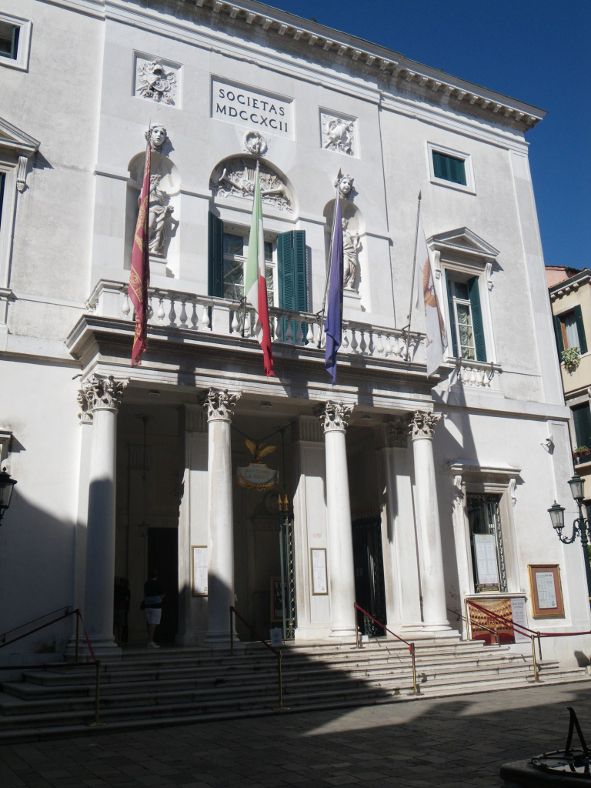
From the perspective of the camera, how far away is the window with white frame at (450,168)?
21.7 m

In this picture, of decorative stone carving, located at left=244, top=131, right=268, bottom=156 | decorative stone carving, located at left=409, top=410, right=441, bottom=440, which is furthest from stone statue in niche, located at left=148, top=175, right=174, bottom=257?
decorative stone carving, located at left=409, top=410, right=441, bottom=440

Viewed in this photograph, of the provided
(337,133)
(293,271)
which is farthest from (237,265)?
(337,133)

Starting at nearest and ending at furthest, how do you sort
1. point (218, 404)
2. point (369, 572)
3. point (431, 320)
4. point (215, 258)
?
point (218, 404) → point (431, 320) → point (215, 258) → point (369, 572)

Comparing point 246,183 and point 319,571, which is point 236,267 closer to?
point 246,183

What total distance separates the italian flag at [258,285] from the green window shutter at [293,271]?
6.79 feet

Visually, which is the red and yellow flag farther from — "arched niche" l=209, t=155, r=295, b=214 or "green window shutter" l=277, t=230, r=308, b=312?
"green window shutter" l=277, t=230, r=308, b=312

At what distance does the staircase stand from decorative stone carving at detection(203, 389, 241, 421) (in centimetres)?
412

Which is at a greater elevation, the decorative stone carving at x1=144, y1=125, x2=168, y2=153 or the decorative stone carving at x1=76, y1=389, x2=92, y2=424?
the decorative stone carving at x1=144, y1=125, x2=168, y2=153

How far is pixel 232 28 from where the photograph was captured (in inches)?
748

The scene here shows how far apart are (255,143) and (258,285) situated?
5037 millimetres

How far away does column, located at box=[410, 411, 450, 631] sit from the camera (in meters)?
16.1

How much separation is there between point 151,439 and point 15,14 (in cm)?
942

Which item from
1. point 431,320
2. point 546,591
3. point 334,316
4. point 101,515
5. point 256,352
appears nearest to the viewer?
point 101,515

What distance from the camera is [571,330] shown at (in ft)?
100
